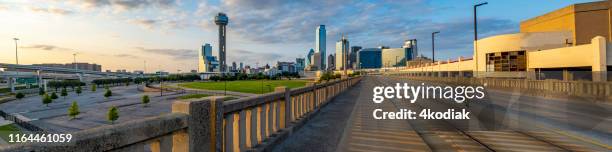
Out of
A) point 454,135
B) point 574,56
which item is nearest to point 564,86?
point 574,56

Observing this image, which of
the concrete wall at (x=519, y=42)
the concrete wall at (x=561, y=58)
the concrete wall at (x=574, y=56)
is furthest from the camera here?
the concrete wall at (x=519, y=42)

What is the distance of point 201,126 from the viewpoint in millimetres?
4375

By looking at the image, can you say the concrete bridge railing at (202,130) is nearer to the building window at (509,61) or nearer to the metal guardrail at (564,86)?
the metal guardrail at (564,86)

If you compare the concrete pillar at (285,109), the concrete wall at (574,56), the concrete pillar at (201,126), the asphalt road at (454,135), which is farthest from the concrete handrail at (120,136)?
the concrete wall at (574,56)

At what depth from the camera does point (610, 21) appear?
7806cm

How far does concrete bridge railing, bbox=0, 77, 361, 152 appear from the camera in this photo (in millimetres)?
2781

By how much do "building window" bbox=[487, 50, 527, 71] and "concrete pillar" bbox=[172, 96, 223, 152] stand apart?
6432cm

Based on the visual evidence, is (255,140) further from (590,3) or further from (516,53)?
(590,3)

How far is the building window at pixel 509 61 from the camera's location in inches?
2356

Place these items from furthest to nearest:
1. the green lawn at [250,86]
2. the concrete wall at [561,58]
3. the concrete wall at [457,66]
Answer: the green lawn at [250,86] → the concrete wall at [457,66] → the concrete wall at [561,58]

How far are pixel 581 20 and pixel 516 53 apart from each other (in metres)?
30.1

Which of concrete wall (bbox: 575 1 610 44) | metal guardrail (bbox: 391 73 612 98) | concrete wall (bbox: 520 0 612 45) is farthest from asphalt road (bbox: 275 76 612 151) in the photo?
concrete wall (bbox: 575 1 610 44)

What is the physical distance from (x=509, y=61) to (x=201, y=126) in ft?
222

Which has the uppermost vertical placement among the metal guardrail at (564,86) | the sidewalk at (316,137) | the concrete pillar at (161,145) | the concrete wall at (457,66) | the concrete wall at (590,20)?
the concrete wall at (590,20)
